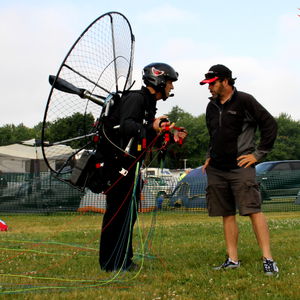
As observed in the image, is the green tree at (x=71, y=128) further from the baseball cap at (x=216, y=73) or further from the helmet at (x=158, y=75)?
the baseball cap at (x=216, y=73)

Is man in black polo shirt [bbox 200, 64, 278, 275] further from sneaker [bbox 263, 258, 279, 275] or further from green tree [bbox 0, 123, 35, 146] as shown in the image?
green tree [bbox 0, 123, 35, 146]

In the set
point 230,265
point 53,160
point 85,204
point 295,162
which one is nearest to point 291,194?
point 295,162

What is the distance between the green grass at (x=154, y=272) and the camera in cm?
403

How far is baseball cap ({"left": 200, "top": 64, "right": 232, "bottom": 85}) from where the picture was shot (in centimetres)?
511

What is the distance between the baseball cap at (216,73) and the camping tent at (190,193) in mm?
9863

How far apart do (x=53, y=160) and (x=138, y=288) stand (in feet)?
5.39

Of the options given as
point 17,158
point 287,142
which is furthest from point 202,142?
point 17,158

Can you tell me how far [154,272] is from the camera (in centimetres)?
495

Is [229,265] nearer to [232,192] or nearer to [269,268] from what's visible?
[269,268]

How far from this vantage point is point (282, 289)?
405 centimetres

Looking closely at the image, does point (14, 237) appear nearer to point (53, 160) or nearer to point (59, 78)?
point (53, 160)

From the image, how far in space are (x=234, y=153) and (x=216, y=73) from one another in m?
0.93

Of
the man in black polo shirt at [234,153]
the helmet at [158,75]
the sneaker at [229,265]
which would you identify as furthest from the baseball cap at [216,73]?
the sneaker at [229,265]

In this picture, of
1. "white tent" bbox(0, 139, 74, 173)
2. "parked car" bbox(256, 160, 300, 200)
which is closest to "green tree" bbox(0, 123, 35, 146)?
"white tent" bbox(0, 139, 74, 173)
